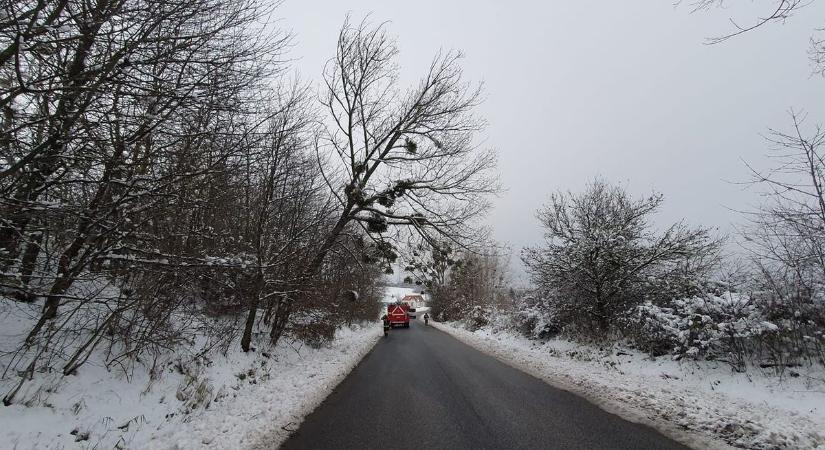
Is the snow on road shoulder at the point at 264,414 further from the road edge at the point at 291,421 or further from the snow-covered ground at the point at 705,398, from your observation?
the snow-covered ground at the point at 705,398

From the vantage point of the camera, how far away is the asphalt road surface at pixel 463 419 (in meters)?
4.69

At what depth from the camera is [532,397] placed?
6.88 meters

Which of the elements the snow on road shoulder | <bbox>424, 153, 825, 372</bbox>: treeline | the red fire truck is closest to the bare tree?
<bbox>424, 153, 825, 372</bbox>: treeline

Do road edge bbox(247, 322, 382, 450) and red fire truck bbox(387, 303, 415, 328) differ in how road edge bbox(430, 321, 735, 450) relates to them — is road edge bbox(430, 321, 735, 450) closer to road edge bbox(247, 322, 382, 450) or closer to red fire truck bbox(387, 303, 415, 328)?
road edge bbox(247, 322, 382, 450)

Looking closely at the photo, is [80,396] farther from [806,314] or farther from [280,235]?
[806,314]

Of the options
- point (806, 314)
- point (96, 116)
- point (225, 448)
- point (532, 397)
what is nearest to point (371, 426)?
point (225, 448)

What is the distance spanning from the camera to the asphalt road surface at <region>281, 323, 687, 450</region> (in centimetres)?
469

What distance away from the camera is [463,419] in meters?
5.66

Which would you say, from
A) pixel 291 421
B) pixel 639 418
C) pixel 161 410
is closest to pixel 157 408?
pixel 161 410

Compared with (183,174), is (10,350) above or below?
below

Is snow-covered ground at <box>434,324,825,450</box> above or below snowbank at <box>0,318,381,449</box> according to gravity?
above

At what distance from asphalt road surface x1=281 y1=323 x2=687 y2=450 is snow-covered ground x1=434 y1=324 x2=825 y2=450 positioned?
0.58m

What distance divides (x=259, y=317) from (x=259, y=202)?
17.0 ft

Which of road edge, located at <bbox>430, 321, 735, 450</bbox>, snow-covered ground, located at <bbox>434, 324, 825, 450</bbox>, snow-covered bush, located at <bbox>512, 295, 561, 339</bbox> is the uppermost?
snow-covered bush, located at <bbox>512, 295, 561, 339</bbox>
